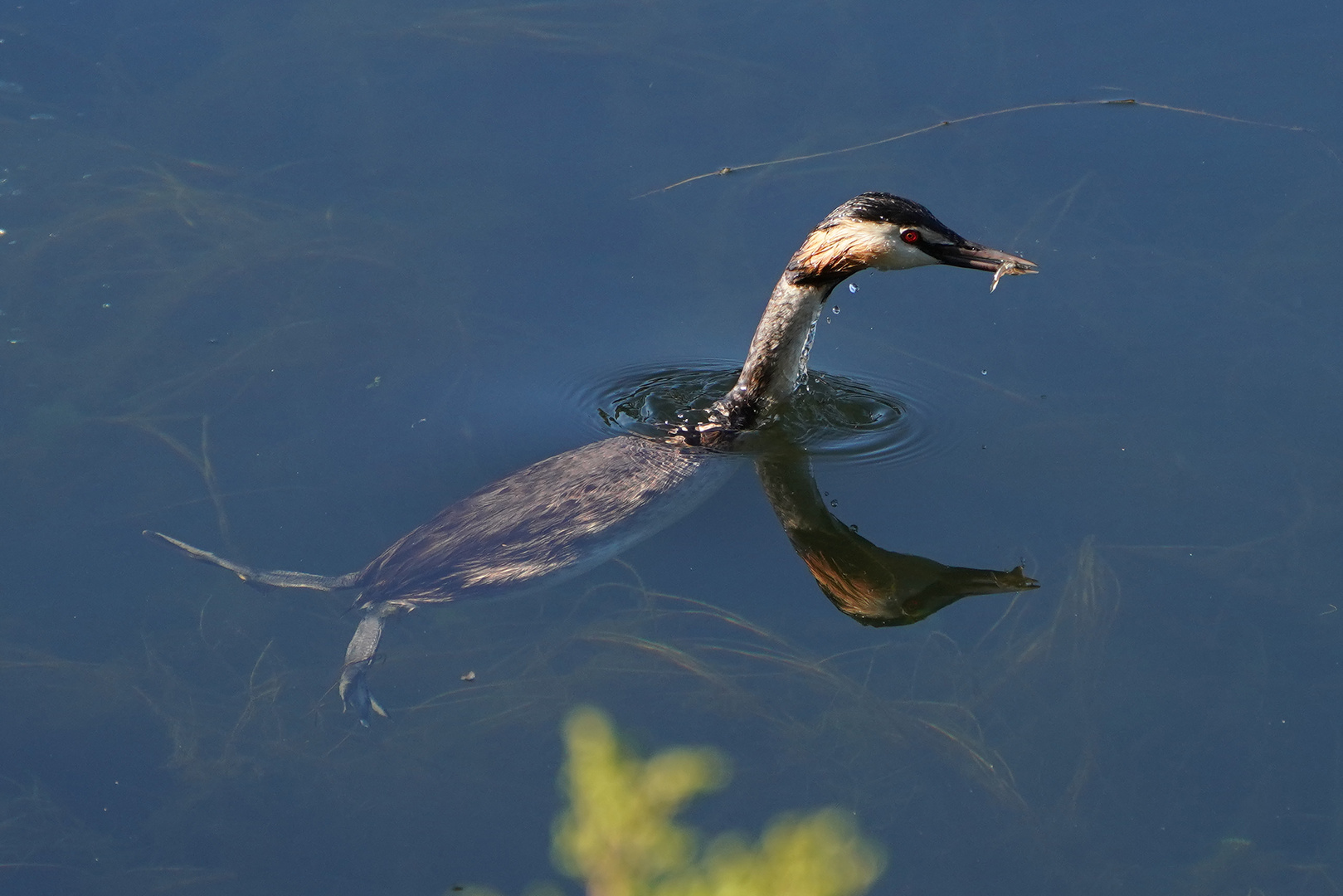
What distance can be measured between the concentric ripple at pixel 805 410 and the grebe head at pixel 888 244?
745 millimetres

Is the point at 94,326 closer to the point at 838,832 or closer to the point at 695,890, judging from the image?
the point at 838,832

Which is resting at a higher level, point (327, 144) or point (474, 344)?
point (327, 144)

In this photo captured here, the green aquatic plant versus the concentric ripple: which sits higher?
the green aquatic plant

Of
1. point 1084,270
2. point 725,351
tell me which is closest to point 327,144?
point 725,351

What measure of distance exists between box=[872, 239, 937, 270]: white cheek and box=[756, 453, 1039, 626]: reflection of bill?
3.52ft

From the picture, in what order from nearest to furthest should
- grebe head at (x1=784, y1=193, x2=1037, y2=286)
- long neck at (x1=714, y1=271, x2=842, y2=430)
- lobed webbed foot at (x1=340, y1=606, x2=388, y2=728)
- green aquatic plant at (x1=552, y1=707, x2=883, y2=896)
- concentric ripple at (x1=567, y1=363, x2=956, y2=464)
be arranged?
green aquatic plant at (x1=552, y1=707, x2=883, y2=896) → lobed webbed foot at (x1=340, y1=606, x2=388, y2=728) → grebe head at (x1=784, y1=193, x2=1037, y2=286) → long neck at (x1=714, y1=271, x2=842, y2=430) → concentric ripple at (x1=567, y1=363, x2=956, y2=464)

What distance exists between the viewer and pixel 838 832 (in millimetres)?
4242

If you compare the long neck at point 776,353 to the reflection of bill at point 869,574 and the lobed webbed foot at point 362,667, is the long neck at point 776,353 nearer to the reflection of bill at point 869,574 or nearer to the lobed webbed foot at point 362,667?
the reflection of bill at point 869,574

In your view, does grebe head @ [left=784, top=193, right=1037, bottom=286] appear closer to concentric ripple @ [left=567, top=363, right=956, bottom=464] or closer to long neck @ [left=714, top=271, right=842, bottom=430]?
long neck @ [left=714, top=271, right=842, bottom=430]

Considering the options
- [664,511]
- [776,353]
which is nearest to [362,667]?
[664,511]

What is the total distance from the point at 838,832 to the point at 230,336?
412cm

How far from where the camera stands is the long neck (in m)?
5.85

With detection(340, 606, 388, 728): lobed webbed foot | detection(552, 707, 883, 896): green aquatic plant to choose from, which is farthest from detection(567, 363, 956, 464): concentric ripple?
detection(552, 707, 883, 896): green aquatic plant

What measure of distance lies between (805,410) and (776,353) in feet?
1.28
